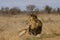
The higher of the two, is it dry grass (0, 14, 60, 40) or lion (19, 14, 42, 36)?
lion (19, 14, 42, 36)

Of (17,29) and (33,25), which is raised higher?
(33,25)

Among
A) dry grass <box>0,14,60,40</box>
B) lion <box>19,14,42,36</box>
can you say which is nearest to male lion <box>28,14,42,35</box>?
lion <box>19,14,42,36</box>

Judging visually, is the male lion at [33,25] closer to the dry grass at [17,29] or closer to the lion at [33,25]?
the lion at [33,25]

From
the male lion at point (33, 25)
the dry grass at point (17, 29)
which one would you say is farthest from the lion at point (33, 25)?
the dry grass at point (17, 29)

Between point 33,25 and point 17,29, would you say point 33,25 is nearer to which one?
point 33,25

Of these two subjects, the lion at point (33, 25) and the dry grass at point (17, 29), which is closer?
the lion at point (33, 25)

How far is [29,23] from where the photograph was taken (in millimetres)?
10711

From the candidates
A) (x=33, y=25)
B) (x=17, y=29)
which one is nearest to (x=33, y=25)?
(x=33, y=25)

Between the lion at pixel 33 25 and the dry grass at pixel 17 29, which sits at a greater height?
the lion at pixel 33 25

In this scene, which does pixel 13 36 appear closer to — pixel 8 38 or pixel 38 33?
pixel 8 38

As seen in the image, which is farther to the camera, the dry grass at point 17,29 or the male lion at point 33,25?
the dry grass at point 17,29

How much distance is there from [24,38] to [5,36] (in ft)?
3.06

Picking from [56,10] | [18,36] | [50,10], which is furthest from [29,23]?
[56,10]

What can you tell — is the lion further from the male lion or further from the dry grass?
the dry grass
